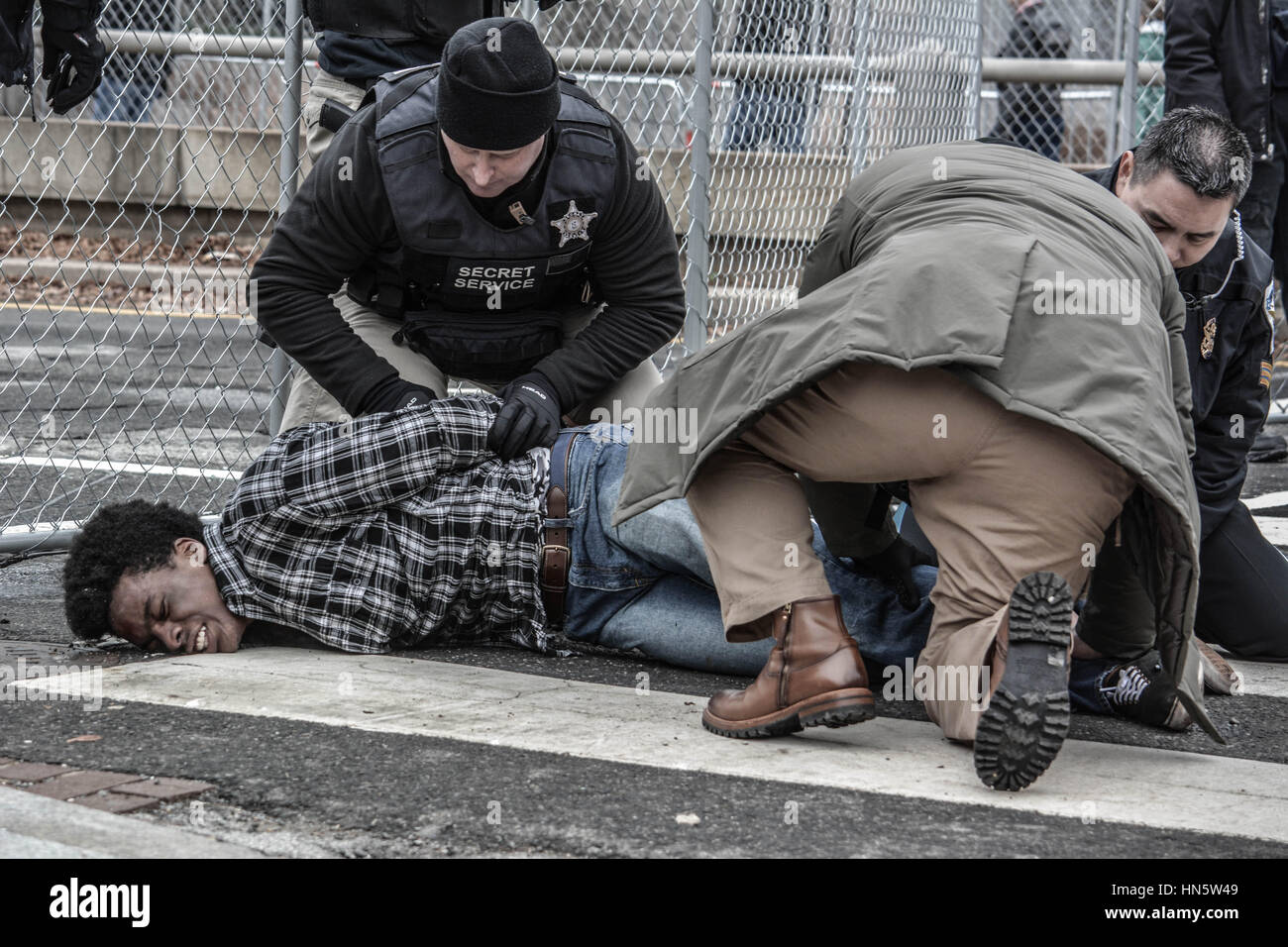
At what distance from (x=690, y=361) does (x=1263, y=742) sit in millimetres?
1413

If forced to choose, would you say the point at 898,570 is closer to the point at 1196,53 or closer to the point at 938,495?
the point at 938,495

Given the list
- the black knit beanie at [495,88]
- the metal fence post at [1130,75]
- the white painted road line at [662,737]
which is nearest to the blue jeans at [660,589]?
the white painted road line at [662,737]

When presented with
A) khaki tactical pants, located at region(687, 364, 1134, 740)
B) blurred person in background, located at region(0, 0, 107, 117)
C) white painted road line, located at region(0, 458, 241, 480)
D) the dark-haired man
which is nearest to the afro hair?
the dark-haired man

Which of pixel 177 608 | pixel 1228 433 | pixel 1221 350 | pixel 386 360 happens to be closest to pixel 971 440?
pixel 1221 350

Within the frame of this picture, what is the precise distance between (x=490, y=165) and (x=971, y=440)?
1.53 meters

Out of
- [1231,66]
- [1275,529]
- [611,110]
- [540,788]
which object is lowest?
[1275,529]

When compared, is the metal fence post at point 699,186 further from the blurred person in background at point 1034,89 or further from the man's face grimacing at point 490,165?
the blurred person in background at point 1034,89

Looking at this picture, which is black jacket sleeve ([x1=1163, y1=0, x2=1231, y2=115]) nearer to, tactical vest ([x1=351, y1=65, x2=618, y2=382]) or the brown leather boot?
tactical vest ([x1=351, y1=65, x2=618, y2=382])

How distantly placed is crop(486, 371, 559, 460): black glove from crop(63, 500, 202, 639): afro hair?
2.52 ft

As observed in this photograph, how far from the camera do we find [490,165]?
387 centimetres

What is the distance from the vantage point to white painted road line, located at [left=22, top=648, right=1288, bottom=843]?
2.77 m

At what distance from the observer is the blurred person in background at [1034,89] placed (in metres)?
10.5

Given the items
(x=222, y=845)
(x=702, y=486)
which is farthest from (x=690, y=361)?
(x=222, y=845)

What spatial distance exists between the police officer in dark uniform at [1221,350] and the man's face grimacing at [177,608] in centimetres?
232
